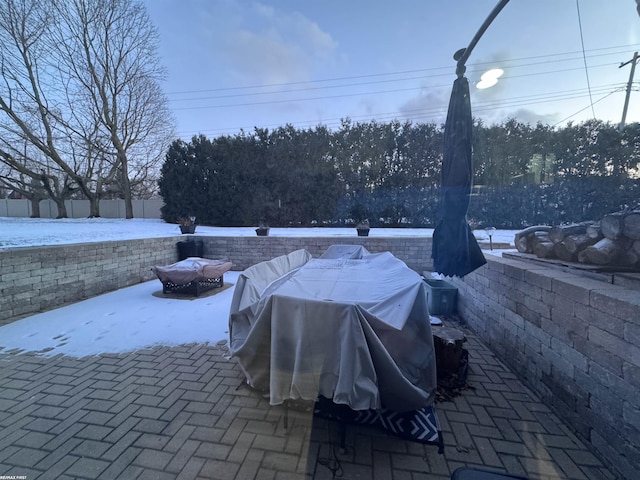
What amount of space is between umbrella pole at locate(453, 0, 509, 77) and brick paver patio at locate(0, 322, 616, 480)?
9.48ft

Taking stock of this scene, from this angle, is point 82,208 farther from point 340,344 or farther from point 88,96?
point 340,344

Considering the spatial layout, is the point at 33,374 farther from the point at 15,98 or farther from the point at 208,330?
the point at 15,98

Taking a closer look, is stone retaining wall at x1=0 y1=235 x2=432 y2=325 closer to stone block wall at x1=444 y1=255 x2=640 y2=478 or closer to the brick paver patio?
the brick paver patio

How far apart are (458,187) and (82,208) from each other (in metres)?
20.3

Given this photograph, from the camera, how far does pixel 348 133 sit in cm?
1041

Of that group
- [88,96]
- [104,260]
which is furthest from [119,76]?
[104,260]

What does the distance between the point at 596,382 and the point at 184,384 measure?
9.42 feet

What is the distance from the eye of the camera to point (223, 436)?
177 centimetres

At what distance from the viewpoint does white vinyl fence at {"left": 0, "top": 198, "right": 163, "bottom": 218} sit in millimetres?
15133

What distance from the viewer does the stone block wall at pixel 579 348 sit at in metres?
1.43

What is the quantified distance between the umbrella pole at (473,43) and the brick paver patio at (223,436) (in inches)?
114

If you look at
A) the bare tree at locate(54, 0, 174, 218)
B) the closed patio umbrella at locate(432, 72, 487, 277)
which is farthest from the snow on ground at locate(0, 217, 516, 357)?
the bare tree at locate(54, 0, 174, 218)

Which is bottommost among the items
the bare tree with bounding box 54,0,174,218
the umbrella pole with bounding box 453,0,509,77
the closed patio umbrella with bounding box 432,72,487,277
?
the closed patio umbrella with bounding box 432,72,487,277

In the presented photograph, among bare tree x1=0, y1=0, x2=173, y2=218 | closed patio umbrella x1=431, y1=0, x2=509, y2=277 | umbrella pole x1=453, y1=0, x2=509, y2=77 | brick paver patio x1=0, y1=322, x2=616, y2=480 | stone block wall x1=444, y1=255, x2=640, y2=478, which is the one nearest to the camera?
stone block wall x1=444, y1=255, x2=640, y2=478
